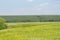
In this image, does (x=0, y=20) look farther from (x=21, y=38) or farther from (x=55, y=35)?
(x=55, y=35)

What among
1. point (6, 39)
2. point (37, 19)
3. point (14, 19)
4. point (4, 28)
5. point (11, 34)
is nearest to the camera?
point (6, 39)

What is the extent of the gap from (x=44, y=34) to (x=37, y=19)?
4.13 m


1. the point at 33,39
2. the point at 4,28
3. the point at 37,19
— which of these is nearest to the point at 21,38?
the point at 33,39

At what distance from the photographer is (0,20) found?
7055 mm

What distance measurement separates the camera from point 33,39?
5199 millimetres

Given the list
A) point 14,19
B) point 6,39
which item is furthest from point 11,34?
point 14,19

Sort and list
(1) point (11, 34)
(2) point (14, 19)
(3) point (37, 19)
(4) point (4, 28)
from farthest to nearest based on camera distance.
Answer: (3) point (37, 19) → (2) point (14, 19) → (4) point (4, 28) → (1) point (11, 34)

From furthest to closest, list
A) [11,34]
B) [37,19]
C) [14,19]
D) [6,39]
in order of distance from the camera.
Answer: [37,19] < [14,19] < [11,34] < [6,39]

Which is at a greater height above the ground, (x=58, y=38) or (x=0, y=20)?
(x=0, y=20)

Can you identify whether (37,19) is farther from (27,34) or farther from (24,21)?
(27,34)

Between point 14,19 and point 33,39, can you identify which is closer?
point 33,39

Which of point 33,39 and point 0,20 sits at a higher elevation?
point 0,20

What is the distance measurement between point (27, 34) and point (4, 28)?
1.63 meters

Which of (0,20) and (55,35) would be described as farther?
(0,20)
